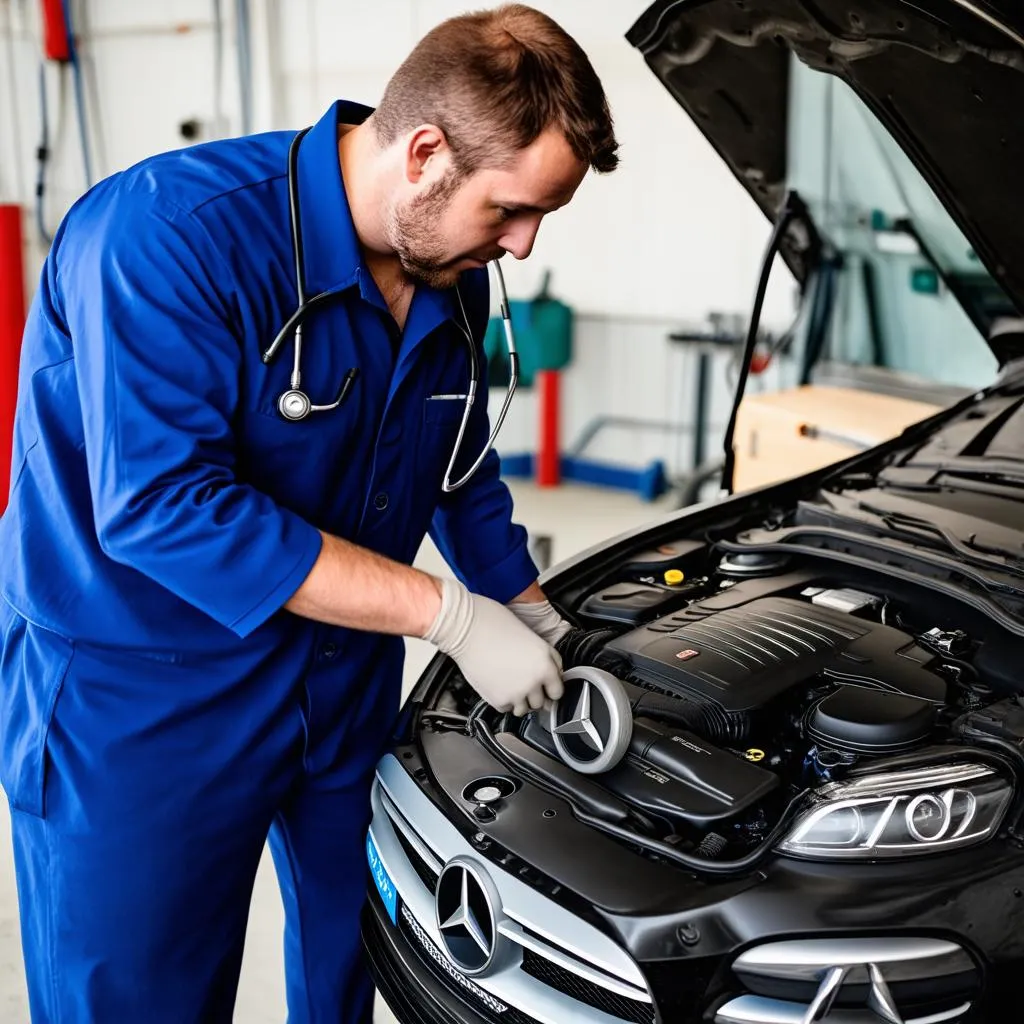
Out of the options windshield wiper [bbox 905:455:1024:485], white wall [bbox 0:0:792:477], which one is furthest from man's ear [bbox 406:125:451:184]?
white wall [bbox 0:0:792:477]

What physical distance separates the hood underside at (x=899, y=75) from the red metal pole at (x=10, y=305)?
11.2 feet

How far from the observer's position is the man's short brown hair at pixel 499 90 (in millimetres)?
1213

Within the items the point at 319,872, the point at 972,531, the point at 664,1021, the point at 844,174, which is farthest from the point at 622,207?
the point at 664,1021

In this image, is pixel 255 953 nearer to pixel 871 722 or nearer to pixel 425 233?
pixel 871 722

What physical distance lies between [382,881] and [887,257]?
2899mm

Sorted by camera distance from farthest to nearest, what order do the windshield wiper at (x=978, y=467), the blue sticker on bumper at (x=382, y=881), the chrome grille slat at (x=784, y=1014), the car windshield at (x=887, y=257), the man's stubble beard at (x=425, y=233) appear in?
the car windshield at (x=887, y=257) < the windshield wiper at (x=978, y=467) < the blue sticker on bumper at (x=382, y=881) < the man's stubble beard at (x=425, y=233) < the chrome grille slat at (x=784, y=1014)

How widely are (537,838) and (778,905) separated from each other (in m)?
0.30

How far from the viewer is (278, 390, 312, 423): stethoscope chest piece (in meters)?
1.33

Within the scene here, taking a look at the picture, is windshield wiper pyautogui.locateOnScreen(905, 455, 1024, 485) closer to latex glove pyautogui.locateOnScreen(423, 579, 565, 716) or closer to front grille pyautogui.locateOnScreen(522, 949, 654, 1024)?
latex glove pyautogui.locateOnScreen(423, 579, 565, 716)

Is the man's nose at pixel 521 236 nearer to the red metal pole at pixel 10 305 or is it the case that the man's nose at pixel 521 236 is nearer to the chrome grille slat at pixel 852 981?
the chrome grille slat at pixel 852 981

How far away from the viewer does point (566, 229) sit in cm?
537

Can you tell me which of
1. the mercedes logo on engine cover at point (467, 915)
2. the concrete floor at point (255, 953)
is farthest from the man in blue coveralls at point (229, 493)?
the concrete floor at point (255, 953)

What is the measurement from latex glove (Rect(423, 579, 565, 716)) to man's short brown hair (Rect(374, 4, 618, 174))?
21.1 inches

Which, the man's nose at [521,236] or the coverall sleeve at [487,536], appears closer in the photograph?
the man's nose at [521,236]
